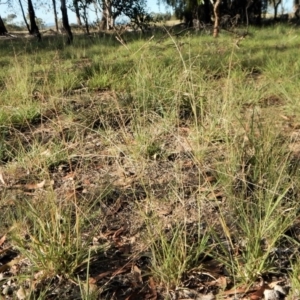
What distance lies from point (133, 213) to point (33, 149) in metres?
0.94

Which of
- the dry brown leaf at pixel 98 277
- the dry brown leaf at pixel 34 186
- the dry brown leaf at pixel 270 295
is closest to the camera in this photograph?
the dry brown leaf at pixel 270 295

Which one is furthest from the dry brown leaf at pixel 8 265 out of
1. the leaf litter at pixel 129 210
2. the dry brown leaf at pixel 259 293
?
the dry brown leaf at pixel 259 293

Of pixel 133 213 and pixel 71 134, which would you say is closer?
pixel 133 213

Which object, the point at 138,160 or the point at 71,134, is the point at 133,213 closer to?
the point at 138,160

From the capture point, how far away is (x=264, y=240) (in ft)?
5.99

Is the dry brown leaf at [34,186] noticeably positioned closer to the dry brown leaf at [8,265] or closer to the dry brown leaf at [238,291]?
the dry brown leaf at [8,265]

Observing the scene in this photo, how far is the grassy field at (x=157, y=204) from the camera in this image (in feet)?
5.46

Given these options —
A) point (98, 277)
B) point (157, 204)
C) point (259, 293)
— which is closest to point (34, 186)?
point (157, 204)

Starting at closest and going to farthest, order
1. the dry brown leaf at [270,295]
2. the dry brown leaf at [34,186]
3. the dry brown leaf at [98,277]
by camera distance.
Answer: the dry brown leaf at [270,295] < the dry brown leaf at [98,277] < the dry brown leaf at [34,186]

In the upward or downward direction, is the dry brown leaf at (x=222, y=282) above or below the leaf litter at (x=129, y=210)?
below

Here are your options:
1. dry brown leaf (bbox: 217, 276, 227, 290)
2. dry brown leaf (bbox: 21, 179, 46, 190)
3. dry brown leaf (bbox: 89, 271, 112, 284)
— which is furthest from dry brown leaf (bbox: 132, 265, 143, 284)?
dry brown leaf (bbox: 21, 179, 46, 190)

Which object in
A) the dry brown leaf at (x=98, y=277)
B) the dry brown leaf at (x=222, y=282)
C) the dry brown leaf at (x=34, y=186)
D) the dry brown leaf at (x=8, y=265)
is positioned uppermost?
the dry brown leaf at (x=34, y=186)

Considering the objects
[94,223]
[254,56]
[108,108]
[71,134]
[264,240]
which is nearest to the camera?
[264,240]

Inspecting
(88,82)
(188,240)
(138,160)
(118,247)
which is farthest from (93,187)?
(88,82)
